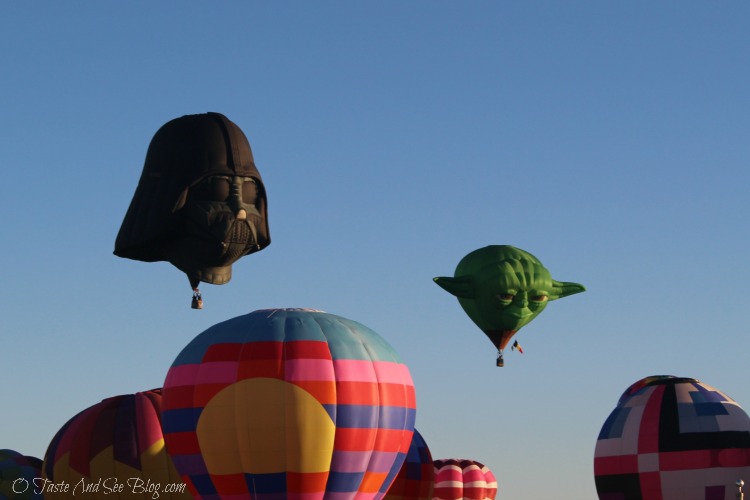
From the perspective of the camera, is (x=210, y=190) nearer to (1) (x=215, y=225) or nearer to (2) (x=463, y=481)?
(1) (x=215, y=225)

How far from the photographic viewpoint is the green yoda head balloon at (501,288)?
150 ft

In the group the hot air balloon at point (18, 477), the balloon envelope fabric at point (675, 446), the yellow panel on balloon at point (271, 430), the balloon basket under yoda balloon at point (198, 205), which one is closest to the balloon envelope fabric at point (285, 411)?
the yellow panel on balloon at point (271, 430)

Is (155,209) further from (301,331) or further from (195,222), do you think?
(301,331)

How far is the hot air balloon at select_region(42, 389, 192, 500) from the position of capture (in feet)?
133

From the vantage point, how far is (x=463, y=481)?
183ft

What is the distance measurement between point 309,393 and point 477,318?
12.9 metres

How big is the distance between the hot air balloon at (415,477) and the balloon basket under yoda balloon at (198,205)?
39.3 feet

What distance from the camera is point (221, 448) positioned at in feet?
113

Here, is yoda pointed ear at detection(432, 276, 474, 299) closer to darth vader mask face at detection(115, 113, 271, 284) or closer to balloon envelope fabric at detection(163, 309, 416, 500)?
balloon envelope fabric at detection(163, 309, 416, 500)

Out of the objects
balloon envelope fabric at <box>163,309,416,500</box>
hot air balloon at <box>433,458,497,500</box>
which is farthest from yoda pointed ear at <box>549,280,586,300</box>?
balloon envelope fabric at <box>163,309,416,500</box>

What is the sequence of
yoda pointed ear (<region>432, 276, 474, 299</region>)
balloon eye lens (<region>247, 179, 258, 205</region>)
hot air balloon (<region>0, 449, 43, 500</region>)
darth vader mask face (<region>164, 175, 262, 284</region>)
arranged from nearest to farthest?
darth vader mask face (<region>164, 175, 262, 284</region>)
balloon eye lens (<region>247, 179, 258, 205</region>)
yoda pointed ear (<region>432, 276, 474, 299</region>)
hot air balloon (<region>0, 449, 43, 500</region>)

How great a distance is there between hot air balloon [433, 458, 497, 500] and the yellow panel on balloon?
2097 centimetres

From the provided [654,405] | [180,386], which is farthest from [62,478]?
[654,405]

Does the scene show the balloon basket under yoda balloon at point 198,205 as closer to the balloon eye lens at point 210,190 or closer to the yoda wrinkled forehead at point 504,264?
the balloon eye lens at point 210,190
